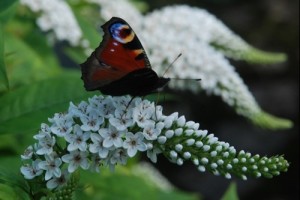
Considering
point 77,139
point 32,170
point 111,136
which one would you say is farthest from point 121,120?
point 32,170

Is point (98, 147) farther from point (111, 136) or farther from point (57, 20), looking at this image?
point (57, 20)

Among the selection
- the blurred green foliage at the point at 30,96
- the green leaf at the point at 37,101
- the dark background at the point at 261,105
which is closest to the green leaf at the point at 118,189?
the blurred green foliage at the point at 30,96

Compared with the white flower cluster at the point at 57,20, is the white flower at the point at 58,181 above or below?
above

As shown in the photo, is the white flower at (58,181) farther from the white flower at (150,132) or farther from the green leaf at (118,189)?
the green leaf at (118,189)

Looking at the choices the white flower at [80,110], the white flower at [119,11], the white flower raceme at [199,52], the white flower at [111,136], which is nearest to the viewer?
the white flower at [111,136]

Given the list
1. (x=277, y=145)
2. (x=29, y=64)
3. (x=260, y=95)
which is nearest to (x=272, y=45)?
(x=260, y=95)

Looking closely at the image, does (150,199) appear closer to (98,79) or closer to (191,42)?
(191,42)
